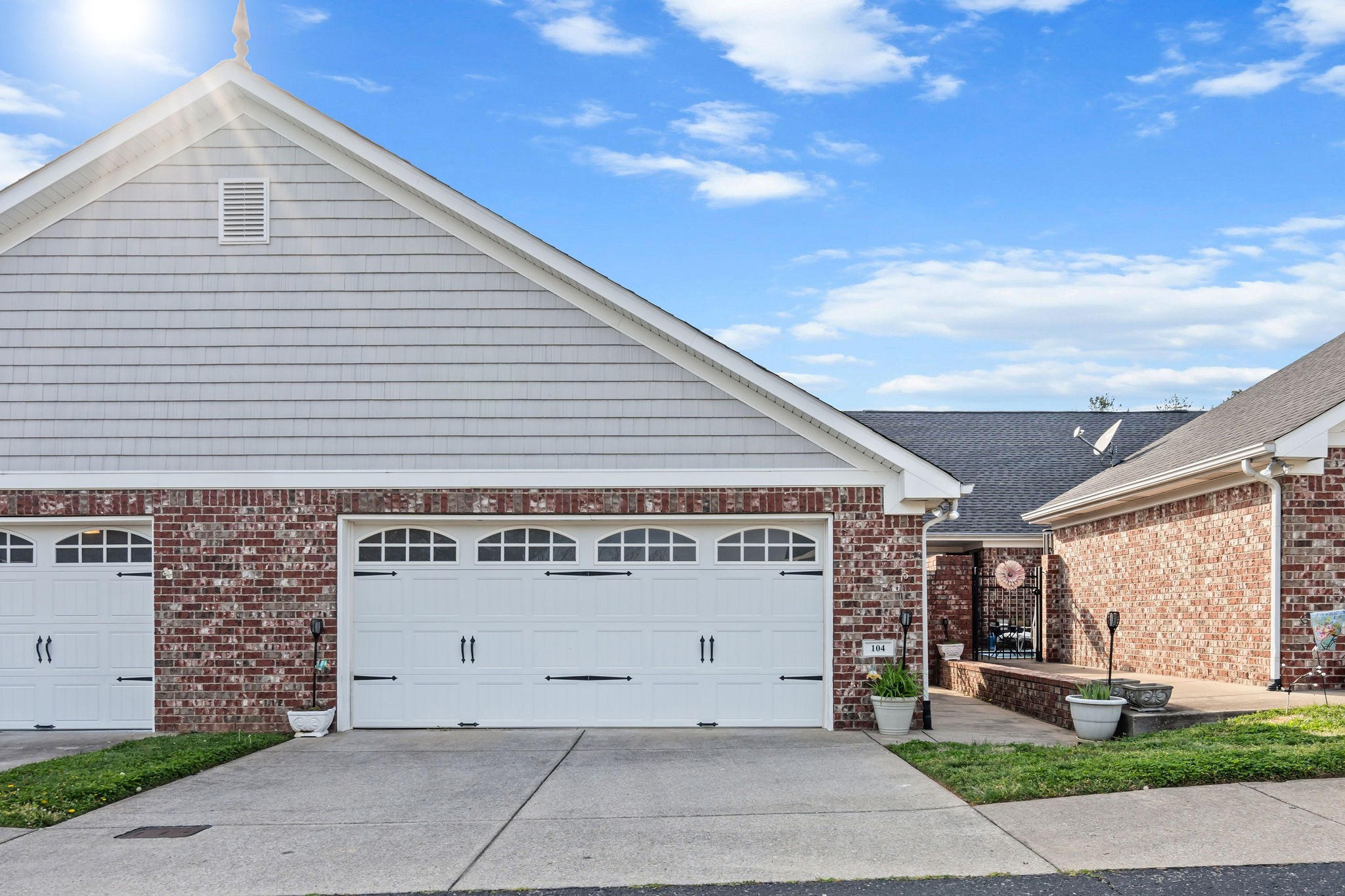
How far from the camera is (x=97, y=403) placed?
12.3 meters

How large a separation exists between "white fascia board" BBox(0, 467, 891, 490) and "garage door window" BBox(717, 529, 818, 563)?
605mm

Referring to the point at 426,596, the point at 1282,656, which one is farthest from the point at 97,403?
the point at 1282,656

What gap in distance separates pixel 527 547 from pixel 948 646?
8.51 meters

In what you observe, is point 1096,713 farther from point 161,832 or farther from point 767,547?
point 161,832

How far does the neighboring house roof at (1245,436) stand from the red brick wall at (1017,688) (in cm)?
308

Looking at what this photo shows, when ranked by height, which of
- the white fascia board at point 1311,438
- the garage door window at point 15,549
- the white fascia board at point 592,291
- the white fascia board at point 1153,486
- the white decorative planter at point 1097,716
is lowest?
the white decorative planter at point 1097,716

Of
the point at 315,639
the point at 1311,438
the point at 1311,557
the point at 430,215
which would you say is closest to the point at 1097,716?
the point at 1311,557

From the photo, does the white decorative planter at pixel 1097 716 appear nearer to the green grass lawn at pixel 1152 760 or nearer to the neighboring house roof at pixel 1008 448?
the green grass lawn at pixel 1152 760

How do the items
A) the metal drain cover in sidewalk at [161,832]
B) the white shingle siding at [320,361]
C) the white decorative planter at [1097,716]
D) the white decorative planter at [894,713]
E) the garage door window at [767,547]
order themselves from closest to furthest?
the metal drain cover in sidewalk at [161,832] → the white decorative planter at [1097,716] → the white decorative planter at [894,713] → the white shingle siding at [320,361] → the garage door window at [767,547]

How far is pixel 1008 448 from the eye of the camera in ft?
81.5

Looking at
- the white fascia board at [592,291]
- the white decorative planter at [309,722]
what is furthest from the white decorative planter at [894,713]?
the white decorative planter at [309,722]

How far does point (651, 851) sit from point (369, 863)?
1.70m

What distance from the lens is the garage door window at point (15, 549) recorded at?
41.2ft

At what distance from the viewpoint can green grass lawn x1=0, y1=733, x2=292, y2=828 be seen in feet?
27.2
